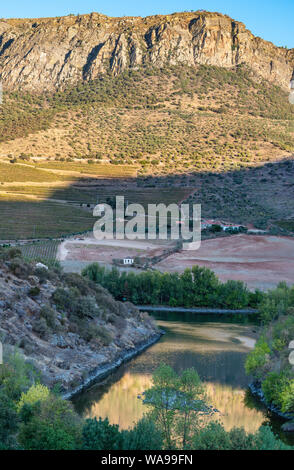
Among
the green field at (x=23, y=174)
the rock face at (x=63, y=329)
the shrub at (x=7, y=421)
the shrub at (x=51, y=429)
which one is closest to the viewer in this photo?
the shrub at (x=51, y=429)

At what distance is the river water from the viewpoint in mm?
37406

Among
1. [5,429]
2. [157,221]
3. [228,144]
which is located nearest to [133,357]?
[5,429]

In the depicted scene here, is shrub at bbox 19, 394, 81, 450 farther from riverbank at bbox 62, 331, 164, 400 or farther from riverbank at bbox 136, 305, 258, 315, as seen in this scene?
riverbank at bbox 136, 305, 258, 315

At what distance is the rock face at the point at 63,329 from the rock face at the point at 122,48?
408 ft

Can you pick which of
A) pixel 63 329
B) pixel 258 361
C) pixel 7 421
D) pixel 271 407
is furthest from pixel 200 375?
pixel 7 421

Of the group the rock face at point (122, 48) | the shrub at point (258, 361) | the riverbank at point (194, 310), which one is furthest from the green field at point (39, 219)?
the rock face at point (122, 48)

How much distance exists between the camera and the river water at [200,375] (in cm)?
3741

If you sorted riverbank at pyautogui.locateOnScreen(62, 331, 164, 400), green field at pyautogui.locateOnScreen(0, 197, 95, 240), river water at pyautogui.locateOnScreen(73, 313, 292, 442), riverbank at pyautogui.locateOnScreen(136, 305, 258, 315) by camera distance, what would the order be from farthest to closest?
1. green field at pyautogui.locateOnScreen(0, 197, 95, 240)
2. riverbank at pyautogui.locateOnScreen(136, 305, 258, 315)
3. riverbank at pyautogui.locateOnScreen(62, 331, 164, 400)
4. river water at pyautogui.locateOnScreen(73, 313, 292, 442)

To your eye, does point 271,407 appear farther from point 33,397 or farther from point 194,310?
point 194,310

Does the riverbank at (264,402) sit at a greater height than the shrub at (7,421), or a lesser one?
lesser

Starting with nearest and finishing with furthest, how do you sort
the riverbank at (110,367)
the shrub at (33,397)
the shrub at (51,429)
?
the shrub at (51,429), the shrub at (33,397), the riverbank at (110,367)

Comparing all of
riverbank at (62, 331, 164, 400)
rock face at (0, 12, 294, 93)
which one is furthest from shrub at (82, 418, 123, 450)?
rock face at (0, 12, 294, 93)

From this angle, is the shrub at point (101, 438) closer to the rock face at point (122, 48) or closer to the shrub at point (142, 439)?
the shrub at point (142, 439)

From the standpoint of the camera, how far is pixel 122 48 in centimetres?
17512
